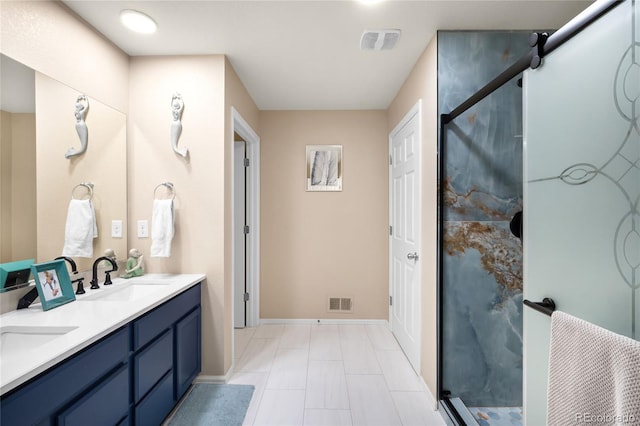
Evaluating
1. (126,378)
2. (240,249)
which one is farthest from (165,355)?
(240,249)

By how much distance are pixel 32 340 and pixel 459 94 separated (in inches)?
102

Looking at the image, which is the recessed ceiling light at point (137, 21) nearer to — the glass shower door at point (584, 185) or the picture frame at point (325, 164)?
the picture frame at point (325, 164)

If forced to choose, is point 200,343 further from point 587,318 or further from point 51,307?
point 587,318

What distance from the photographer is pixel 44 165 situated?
149 centimetres

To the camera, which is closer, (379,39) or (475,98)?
(475,98)

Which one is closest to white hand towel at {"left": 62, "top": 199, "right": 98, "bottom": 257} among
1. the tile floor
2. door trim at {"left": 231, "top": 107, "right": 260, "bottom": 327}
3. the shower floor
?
the tile floor

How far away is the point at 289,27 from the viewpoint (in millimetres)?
1801

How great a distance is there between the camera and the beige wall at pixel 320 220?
3287 millimetres

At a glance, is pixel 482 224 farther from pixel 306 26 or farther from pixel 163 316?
pixel 163 316

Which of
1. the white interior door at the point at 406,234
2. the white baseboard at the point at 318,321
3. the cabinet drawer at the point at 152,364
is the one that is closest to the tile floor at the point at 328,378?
the white baseboard at the point at 318,321

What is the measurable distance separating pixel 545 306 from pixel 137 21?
2.58 meters

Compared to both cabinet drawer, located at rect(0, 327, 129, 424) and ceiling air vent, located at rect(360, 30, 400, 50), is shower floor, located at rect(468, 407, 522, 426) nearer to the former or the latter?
cabinet drawer, located at rect(0, 327, 129, 424)

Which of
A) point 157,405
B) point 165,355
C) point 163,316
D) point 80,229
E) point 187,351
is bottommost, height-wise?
point 157,405

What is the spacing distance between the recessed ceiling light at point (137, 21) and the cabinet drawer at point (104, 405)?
1.95m
